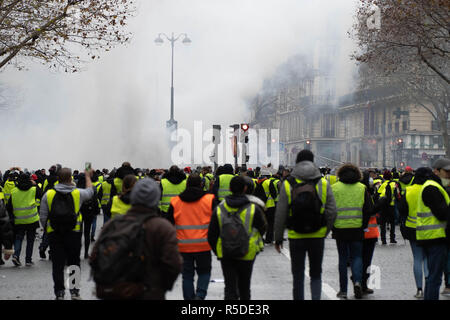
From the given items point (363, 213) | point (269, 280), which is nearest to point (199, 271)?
point (363, 213)

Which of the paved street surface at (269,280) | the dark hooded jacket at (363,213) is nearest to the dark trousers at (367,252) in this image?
the paved street surface at (269,280)

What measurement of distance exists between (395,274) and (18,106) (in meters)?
54.1

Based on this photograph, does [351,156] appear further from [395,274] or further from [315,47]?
[395,274]

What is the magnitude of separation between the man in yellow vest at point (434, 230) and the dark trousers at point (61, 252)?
3958mm

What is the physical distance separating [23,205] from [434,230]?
7.47 m

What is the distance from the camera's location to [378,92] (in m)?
65.4

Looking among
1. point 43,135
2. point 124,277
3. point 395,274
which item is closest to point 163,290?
point 124,277

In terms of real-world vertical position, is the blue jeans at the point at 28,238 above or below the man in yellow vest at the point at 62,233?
below

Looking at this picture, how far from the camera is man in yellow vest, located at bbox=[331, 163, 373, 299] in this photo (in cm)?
918

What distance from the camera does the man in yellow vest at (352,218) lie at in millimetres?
9180

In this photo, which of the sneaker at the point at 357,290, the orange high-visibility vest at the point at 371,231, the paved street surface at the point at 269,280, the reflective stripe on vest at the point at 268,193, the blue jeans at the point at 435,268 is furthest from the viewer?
the reflective stripe on vest at the point at 268,193

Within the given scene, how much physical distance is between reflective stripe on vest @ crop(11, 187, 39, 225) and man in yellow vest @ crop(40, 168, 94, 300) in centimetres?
390

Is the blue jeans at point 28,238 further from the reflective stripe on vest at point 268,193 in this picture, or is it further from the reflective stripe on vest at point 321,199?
the reflective stripe on vest at point 321,199

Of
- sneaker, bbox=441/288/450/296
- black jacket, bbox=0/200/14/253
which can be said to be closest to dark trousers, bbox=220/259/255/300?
black jacket, bbox=0/200/14/253
